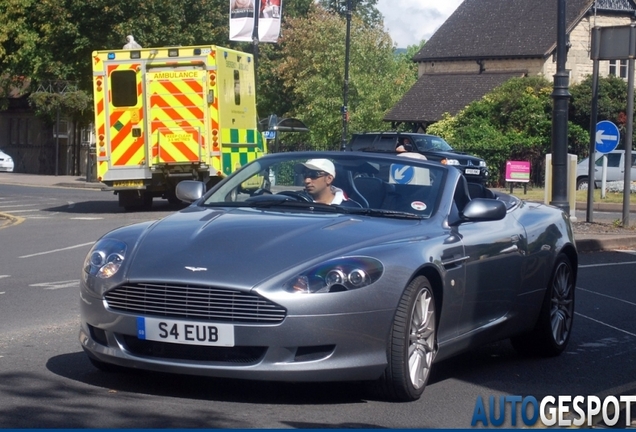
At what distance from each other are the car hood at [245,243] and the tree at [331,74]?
49478mm

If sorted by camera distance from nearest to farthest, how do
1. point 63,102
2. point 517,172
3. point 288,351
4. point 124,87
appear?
point 288,351
point 124,87
point 517,172
point 63,102

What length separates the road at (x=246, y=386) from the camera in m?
5.61

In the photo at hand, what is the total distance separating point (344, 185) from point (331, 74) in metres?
54.7

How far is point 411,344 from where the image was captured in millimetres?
6148

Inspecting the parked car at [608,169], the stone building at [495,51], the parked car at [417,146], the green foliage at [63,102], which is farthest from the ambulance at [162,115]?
the stone building at [495,51]

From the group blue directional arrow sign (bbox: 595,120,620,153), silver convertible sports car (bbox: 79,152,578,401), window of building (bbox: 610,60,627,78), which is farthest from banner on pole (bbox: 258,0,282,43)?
window of building (bbox: 610,60,627,78)

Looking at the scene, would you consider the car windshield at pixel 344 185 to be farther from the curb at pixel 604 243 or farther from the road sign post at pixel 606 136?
the road sign post at pixel 606 136

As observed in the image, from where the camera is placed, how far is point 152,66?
21562mm

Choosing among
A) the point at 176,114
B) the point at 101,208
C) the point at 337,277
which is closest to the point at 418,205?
the point at 337,277

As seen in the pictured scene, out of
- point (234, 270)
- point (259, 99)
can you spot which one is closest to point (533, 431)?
point (234, 270)

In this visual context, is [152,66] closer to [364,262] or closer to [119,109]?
[119,109]

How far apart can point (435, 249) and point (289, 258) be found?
1.00 meters

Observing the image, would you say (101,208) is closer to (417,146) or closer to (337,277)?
(417,146)

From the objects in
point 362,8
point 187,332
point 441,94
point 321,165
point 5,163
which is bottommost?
point 5,163
